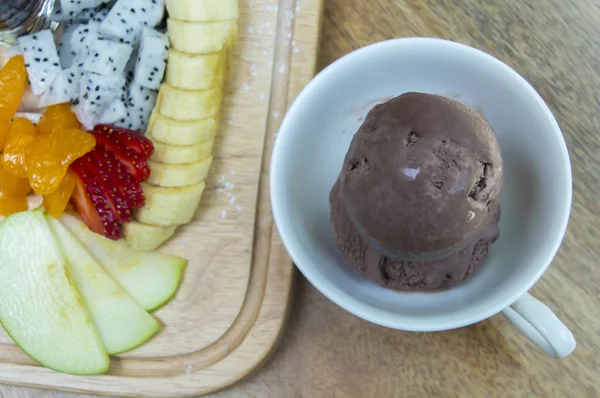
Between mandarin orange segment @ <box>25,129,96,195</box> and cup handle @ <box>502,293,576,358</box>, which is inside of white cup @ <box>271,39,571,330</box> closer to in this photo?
cup handle @ <box>502,293,576,358</box>

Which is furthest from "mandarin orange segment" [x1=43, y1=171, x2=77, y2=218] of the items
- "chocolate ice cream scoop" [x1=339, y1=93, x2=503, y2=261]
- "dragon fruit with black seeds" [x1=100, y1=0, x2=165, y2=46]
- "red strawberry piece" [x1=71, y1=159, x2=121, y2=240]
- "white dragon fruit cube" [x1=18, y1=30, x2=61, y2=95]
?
"chocolate ice cream scoop" [x1=339, y1=93, x2=503, y2=261]

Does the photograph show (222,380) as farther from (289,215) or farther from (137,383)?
(289,215)

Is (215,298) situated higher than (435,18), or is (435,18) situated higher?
(435,18)

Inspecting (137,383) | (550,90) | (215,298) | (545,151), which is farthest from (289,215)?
(550,90)

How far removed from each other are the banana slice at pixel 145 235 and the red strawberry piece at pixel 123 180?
0.16 ft

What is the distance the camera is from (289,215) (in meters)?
0.94

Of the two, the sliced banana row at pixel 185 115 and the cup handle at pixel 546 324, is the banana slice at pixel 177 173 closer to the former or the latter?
the sliced banana row at pixel 185 115

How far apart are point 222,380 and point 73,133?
61cm

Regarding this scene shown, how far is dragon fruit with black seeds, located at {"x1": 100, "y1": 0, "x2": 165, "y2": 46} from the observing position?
1.19 metres

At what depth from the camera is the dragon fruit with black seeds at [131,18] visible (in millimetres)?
1190

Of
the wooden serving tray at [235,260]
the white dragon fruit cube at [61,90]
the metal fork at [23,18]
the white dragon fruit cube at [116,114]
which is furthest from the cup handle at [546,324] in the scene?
the metal fork at [23,18]

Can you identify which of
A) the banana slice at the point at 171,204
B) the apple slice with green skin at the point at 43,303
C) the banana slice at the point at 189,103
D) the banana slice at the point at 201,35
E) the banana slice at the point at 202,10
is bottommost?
the apple slice with green skin at the point at 43,303

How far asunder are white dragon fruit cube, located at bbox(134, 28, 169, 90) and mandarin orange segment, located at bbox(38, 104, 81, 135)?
17 centimetres

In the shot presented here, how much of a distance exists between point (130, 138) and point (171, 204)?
0.17 m
